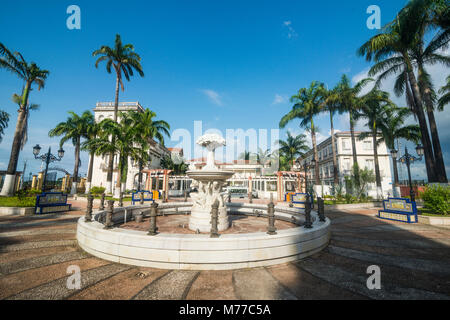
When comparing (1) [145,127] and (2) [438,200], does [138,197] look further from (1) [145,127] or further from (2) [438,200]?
(2) [438,200]

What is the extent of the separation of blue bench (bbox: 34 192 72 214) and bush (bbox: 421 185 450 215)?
22.2 meters

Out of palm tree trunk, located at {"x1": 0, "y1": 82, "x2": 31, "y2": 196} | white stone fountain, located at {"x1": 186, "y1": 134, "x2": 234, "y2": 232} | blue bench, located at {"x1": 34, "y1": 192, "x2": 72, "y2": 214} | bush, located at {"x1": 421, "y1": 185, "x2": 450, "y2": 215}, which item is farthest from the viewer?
palm tree trunk, located at {"x1": 0, "y1": 82, "x2": 31, "y2": 196}

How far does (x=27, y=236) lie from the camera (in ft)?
19.4

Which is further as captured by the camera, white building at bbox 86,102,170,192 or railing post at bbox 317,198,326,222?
white building at bbox 86,102,170,192

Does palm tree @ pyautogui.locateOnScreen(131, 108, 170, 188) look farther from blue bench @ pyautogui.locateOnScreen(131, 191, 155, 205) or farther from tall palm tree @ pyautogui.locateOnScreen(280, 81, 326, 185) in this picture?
tall palm tree @ pyautogui.locateOnScreen(280, 81, 326, 185)

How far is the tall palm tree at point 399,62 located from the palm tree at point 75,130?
3396 cm

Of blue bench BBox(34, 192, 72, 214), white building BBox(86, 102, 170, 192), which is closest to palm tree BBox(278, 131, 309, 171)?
white building BBox(86, 102, 170, 192)

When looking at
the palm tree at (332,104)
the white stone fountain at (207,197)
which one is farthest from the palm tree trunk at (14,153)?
the palm tree at (332,104)

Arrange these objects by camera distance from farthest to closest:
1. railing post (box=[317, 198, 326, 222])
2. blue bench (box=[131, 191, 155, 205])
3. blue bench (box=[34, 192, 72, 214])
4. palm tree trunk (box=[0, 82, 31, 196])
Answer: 1. palm tree trunk (box=[0, 82, 31, 196])
2. blue bench (box=[131, 191, 155, 205])
3. blue bench (box=[34, 192, 72, 214])
4. railing post (box=[317, 198, 326, 222])

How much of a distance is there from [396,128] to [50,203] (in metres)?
38.5

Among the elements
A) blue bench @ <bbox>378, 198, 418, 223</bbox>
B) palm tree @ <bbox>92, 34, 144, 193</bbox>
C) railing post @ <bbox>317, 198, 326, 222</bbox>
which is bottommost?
blue bench @ <bbox>378, 198, 418, 223</bbox>

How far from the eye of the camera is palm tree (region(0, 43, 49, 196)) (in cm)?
1521

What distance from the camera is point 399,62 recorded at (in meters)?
16.5
